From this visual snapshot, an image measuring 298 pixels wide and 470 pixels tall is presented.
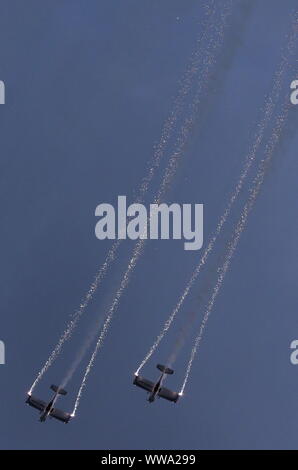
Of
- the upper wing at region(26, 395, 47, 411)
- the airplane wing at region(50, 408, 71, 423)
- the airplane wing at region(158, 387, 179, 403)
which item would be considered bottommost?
the airplane wing at region(50, 408, 71, 423)

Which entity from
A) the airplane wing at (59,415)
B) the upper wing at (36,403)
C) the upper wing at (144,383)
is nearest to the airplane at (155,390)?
the upper wing at (144,383)

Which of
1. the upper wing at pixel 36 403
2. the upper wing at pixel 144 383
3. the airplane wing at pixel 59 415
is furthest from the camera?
the upper wing at pixel 144 383

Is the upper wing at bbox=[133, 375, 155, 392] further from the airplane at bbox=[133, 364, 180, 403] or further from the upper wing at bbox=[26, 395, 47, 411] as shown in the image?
the upper wing at bbox=[26, 395, 47, 411]

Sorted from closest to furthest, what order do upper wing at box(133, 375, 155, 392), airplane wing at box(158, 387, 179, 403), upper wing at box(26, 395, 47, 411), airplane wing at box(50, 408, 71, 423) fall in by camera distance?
airplane wing at box(50, 408, 71, 423) < upper wing at box(26, 395, 47, 411) < airplane wing at box(158, 387, 179, 403) < upper wing at box(133, 375, 155, 392)

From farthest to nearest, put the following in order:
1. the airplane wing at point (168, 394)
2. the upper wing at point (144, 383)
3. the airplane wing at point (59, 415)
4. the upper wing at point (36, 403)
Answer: the upper wing at point (144, 383), the airplane wing at point (168, 394), the upper wing at point (36, 403), the airplane wing at point (59, 415)

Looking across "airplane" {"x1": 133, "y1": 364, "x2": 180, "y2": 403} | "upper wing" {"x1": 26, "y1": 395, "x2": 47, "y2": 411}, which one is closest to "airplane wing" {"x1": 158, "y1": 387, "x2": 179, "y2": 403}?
"airplane" {"x1": 133, "y1": 364, "x2": 180, "y2": 403}

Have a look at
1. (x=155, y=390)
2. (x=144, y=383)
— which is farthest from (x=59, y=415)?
(x=155, y=390)

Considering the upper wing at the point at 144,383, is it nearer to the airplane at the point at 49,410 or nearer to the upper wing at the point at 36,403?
the airplane at the point at 49,410
